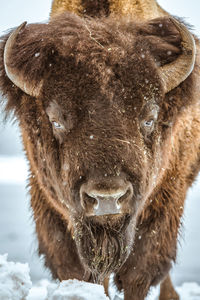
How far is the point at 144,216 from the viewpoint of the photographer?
147 inches

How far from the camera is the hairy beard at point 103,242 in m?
2.92

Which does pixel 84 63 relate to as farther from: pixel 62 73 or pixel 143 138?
pixel 143 138

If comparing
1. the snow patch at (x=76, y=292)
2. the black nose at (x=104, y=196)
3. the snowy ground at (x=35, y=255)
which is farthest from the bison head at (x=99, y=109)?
the snowy ground at (x=35, y=255)

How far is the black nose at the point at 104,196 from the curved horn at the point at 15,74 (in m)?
0.89

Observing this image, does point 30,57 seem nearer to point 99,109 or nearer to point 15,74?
point 15,74

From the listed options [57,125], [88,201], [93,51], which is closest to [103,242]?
[88,201]

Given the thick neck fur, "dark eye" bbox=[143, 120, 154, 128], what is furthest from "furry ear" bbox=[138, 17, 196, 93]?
the thick neck fur

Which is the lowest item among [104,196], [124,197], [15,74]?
[124,197]

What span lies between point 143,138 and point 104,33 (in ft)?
2.77

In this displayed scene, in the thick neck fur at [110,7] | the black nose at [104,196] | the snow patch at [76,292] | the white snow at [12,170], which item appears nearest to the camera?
the black nose at [104,196]

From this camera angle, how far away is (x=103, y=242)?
3041mm

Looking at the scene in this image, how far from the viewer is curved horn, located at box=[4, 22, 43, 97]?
10.1 feet

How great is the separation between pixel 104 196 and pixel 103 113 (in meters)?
0.58

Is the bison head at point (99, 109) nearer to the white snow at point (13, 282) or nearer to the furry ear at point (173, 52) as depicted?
the furry ear at point (173, 52)
